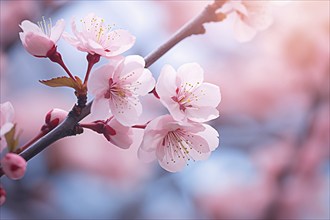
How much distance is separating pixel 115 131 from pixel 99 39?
0.15 meters

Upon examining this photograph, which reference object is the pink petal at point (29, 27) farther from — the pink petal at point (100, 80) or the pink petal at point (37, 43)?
the pink petal at point (100, 80)

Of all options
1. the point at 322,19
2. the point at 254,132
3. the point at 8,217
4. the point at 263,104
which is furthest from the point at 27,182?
the point at 322,19

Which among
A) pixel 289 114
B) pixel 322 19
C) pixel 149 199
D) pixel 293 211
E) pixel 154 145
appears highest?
pixel 154 145

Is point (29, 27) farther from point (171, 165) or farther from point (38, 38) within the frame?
point (171, 165)

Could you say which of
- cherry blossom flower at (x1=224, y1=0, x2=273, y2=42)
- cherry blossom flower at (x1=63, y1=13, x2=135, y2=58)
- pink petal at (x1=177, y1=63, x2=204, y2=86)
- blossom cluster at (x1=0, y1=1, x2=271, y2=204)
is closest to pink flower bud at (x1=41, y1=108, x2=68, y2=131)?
blossom cluster at (x1=0, y1=1, x2=271, y2=204)

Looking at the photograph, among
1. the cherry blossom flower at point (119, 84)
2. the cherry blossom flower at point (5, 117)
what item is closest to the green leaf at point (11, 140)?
the cherry blossom flower at point (5, 117)

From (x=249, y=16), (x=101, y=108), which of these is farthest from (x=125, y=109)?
(x=249, y=16)

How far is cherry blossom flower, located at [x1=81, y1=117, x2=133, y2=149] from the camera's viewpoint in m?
0.73

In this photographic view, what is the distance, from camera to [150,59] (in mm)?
739

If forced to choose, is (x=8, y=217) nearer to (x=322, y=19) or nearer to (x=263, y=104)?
(x=263, y=104)

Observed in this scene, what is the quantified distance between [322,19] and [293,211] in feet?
3.96

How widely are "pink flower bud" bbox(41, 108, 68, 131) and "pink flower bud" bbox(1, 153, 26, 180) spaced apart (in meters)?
0.11

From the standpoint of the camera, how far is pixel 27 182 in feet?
8.79

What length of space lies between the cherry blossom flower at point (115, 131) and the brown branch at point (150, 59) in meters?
0.03
